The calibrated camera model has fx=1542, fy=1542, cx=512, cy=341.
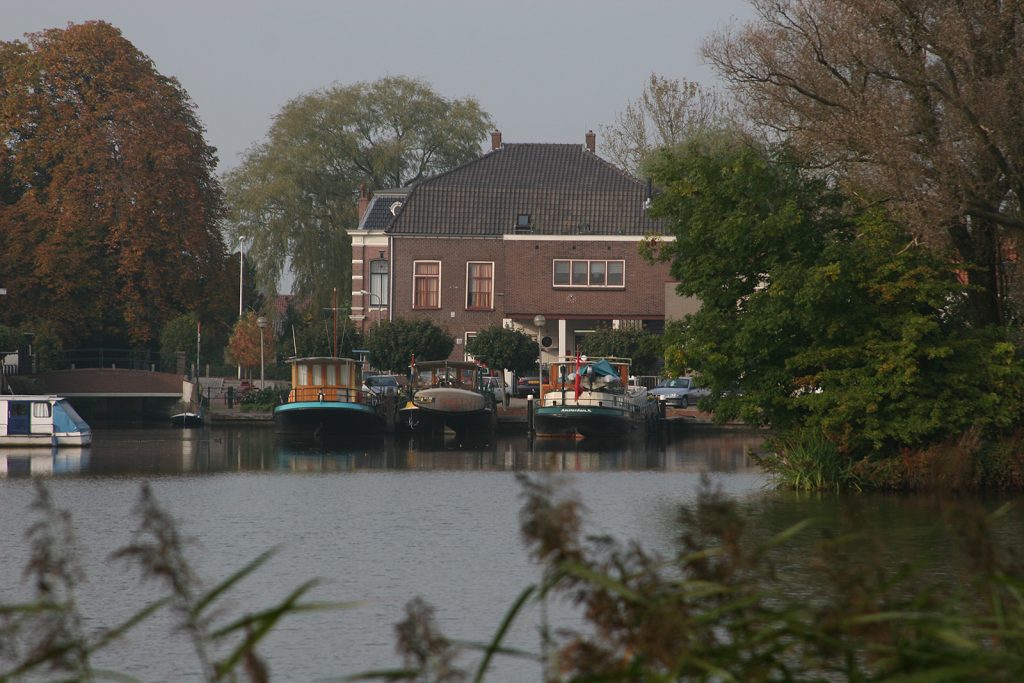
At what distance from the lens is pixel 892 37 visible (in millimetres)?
25656

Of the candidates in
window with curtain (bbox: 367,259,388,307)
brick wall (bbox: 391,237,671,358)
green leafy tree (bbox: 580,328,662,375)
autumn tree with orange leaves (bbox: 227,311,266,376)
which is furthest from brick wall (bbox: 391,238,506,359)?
autumn tree with orange leaves (bbox: 227,311,266,376)

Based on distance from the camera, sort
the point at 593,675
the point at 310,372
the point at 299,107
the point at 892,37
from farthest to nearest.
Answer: the point at 299,107
the point at 310,372
the point at 892,37
the point at 593,675

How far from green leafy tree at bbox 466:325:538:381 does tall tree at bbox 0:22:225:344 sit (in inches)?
468

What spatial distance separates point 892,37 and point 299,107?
57.9 metres

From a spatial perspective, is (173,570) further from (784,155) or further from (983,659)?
(784,155)

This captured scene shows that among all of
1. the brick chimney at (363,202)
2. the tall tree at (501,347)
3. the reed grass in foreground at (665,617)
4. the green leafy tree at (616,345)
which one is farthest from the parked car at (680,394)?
the reed grass in foreground at (665,617)

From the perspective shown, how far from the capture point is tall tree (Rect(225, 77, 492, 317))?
78062mm

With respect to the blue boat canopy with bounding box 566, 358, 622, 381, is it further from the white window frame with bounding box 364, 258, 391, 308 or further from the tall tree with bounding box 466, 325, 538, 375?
the white window frame with bounding box 364, 258, 391, 308

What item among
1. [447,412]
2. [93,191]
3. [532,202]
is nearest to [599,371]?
[447,412]

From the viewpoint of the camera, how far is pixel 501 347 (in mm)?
61562

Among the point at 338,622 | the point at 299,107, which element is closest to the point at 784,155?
the point at 338,622

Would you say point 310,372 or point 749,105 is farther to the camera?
point 310,372

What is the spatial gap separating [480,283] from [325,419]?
19014 millimetres

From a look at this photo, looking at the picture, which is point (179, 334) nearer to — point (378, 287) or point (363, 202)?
point (378, 287)
